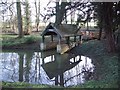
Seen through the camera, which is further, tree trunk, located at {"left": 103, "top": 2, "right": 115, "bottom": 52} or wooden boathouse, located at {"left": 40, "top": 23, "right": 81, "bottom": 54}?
wooden boathouse, located at {"left": 40, "top": 23, "right": 81, "bottom": 54}

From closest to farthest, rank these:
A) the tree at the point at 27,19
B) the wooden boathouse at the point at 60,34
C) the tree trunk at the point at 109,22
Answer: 1. the tree trunk at the point at 109,22
2. the wooden boathouse at the point at 60,34
3. the tree at the point at 27,19

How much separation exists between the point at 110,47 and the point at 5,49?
22.4 feet

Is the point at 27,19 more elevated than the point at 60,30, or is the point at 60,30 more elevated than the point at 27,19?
the point at 27,19

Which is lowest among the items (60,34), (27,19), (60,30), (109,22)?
(60,34)

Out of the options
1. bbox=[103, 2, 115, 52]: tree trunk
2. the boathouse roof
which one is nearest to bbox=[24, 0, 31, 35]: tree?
the boathouse roof

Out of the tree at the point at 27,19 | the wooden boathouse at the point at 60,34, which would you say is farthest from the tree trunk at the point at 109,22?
the tree at the point at 27,19

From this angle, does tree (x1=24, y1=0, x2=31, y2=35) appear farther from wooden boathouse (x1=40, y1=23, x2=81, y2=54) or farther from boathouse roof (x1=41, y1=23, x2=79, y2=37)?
boathouse roof (x1=41, y1=23, x2=79, y2=37)

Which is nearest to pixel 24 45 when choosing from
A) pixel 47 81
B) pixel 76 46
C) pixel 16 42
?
pixel 16 42

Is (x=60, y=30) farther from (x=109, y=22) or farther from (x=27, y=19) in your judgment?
(x=27, y=19)

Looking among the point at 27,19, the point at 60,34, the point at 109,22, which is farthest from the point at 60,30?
the point at 27,19

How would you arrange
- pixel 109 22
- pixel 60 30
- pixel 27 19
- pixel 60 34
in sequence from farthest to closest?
pixel 27 19, pixel 60 30, pixel 60 34, pixel 109 22

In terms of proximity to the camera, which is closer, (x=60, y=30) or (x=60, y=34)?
(x=60, y=34)

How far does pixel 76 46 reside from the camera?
44.9 feet

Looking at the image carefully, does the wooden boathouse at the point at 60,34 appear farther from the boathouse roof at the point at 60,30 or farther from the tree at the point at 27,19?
the tree at the point at 27,19
